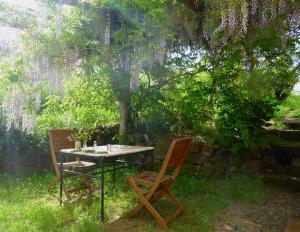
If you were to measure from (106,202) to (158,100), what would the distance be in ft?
7.54

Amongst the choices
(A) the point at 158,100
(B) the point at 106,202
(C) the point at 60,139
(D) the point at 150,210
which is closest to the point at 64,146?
(C) the point at 60,139

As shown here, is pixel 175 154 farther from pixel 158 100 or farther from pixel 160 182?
pixel 158 100

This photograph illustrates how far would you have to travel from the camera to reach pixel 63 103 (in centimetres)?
578

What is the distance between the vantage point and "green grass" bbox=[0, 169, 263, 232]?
3.29 meters

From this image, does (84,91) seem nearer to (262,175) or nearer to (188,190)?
(188,190)

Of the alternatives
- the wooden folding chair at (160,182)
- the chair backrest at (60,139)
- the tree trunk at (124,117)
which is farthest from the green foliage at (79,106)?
the wooden folding chair at (160,182)

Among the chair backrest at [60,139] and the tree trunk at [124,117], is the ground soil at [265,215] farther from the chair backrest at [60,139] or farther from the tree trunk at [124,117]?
the tree trunk at [124,117]

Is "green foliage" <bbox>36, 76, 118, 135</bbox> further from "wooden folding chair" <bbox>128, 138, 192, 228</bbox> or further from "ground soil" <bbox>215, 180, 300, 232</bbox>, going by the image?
"ground soil" <bbox>215, 180, 300, 232</bbox>

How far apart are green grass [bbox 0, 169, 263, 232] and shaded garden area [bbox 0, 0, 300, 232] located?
0.02m

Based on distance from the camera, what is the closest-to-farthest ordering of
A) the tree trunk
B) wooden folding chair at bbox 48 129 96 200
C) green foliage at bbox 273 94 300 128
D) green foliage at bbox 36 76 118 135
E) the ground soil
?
the ground soil < wooden folding chair at bbox 48 129 96 200 < green foliage at bbox 36 76 118 135 < the tree trunk < green foliage at bbox 273 94 300 128

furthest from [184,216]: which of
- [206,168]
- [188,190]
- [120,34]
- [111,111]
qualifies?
[111,111]

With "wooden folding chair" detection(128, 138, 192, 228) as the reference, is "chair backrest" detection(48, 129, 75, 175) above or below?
above

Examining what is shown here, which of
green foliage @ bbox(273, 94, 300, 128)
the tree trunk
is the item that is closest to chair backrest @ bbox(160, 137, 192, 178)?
the tree trunk

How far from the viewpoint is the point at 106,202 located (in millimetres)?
3975
